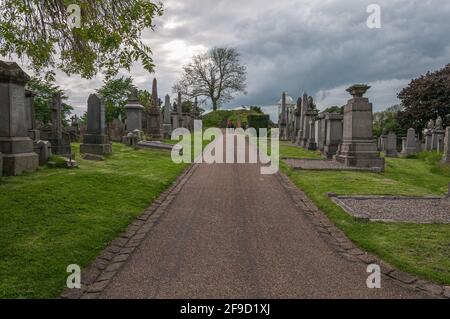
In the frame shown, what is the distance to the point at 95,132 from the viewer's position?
16.4m

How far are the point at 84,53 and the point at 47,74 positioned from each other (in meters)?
1.61

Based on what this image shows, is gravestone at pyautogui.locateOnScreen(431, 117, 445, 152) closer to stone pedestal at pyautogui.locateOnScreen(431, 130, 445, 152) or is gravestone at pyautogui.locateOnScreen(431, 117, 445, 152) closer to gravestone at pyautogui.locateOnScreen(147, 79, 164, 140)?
stone pedestal at pyautogui.locateOnScreen(431, 130, 445, 152)

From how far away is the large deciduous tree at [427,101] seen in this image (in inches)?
1661

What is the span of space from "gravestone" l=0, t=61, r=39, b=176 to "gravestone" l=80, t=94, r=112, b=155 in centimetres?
552

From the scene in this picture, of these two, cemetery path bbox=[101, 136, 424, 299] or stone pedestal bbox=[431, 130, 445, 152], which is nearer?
cemetery path bbox=[101, 136, 424, 299]

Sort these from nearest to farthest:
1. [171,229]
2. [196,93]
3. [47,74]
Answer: [171,229] → [47,74] → [196,93]

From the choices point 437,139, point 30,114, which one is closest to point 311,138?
point 437,139

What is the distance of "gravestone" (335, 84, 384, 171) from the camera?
15.2 m

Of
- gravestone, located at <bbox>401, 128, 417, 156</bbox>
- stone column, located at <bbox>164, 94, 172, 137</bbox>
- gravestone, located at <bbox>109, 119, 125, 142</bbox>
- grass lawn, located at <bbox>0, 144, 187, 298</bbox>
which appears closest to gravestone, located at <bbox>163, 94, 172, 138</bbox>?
stone column, located at <bbox>164, 94, 172, 137</bbox>

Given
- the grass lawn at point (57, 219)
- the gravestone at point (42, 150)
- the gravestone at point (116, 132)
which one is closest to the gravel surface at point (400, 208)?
the grass lawn at point (57, 219)

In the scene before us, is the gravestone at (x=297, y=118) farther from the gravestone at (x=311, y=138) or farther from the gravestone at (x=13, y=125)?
the gravestone at (x=13, y=125)
